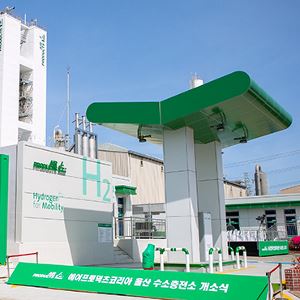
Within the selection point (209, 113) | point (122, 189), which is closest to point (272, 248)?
point (122, 189)

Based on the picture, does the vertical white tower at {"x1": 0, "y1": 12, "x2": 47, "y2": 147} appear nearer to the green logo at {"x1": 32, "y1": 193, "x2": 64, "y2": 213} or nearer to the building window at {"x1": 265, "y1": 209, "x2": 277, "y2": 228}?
the building window at {"x1": 265, "y1": 209, "x2": 277, "y2": 228}

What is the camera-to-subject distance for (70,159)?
20922 millimetres

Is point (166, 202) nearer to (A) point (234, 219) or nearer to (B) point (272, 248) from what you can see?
(B) point (272, 248)

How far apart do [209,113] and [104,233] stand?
10.5m

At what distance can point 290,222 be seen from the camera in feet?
129

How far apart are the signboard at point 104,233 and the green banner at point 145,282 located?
9.67 m

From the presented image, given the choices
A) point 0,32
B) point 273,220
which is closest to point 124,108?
point 273,220

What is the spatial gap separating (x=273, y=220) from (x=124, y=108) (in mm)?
28694

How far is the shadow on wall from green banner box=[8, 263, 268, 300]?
7706 mm

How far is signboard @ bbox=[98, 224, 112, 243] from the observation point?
22281mm

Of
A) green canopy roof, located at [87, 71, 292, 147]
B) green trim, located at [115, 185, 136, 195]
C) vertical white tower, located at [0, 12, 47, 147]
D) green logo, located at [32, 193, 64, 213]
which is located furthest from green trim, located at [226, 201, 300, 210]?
green logo, located at [32, 193, 64, 213]

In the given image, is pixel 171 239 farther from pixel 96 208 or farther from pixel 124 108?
pixel 96 208

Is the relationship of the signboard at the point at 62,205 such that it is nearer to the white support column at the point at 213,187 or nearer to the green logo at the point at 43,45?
the white support column at the point at 213,187

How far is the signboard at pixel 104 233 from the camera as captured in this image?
73.1 ft
